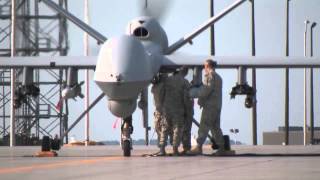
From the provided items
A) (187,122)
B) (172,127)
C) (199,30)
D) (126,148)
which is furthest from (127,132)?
(199,30)

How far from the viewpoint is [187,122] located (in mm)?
19641

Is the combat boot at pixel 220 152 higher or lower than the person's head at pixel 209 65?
lower

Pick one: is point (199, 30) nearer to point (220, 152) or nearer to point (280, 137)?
point (220, 152)

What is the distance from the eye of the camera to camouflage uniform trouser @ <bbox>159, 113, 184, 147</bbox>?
62.2 feet

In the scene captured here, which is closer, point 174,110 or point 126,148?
point 126,148

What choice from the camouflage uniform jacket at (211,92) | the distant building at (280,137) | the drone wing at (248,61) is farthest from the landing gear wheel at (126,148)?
the distant building at (280,137)

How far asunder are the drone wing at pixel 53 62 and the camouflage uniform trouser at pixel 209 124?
457 cm

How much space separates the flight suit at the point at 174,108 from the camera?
19016 mm

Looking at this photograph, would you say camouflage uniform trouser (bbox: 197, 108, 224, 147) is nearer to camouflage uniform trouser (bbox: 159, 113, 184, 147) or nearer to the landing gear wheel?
camouflage uniform trouser (bbox: 159, 113, 184, 147)

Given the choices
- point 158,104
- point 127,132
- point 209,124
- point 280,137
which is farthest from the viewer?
point 280,137

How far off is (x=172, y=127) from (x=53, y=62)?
5022 millimetres

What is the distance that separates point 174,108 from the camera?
19.2 meters

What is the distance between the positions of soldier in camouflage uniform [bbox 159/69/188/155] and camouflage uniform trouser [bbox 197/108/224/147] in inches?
19.8

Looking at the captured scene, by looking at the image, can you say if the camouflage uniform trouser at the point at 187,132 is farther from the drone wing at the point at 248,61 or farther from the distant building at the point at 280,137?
the distant building at the point at 280,137
